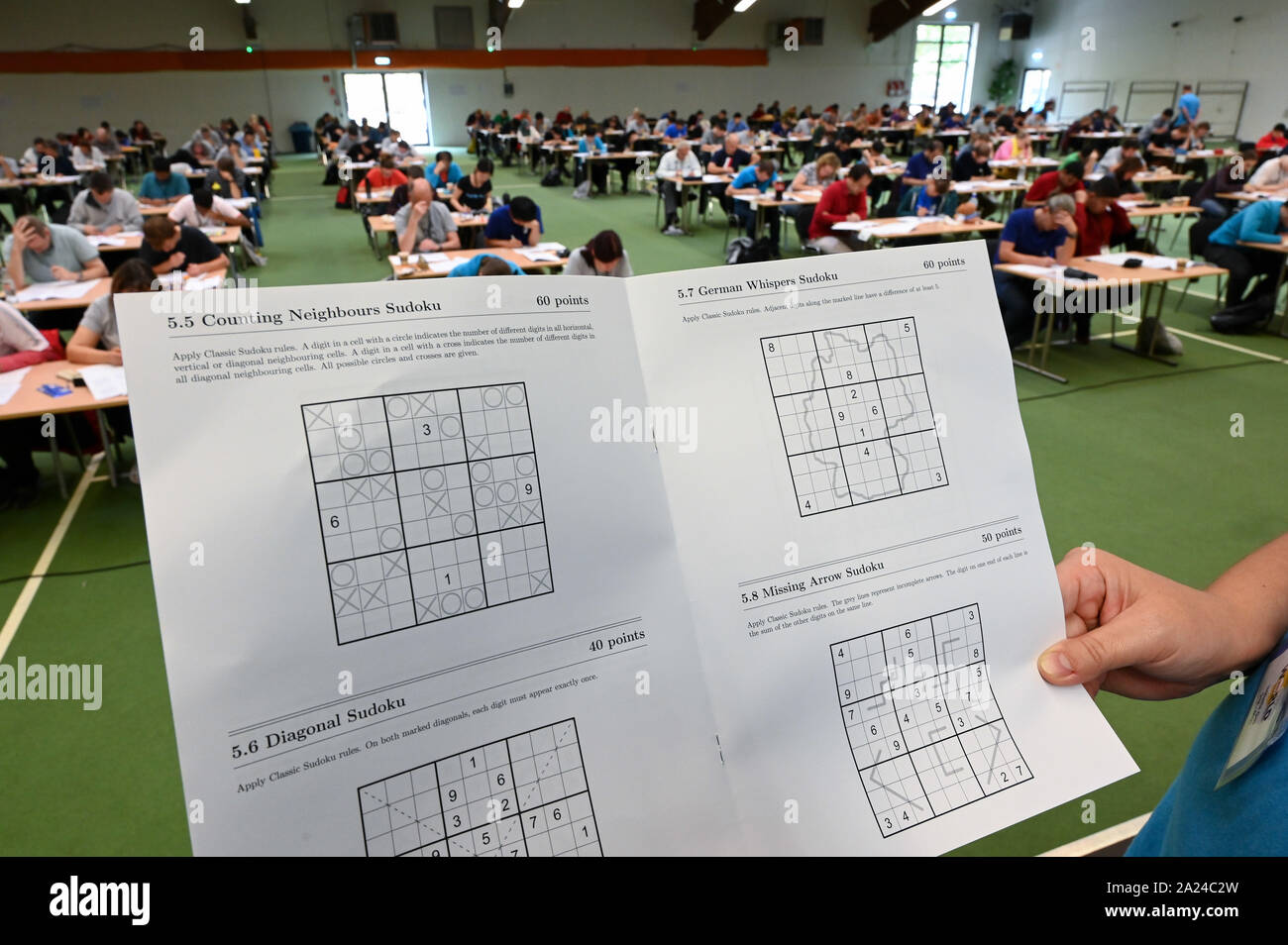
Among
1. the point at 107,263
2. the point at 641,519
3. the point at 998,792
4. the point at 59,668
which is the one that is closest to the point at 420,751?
the point at 641,519

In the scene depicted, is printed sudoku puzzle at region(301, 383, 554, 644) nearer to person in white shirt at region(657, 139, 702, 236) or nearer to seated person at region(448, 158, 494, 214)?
seated person at region(448, 158, 494, 214)

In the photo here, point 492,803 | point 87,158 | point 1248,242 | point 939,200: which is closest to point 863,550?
point 492,803

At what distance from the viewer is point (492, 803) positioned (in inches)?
21.6

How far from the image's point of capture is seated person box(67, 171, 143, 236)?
671cm

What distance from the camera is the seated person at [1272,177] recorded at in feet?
28.8

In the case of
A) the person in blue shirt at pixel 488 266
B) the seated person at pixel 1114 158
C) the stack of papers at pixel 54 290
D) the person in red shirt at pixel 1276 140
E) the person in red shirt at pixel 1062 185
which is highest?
the person in red shirt at pixel 1276 140

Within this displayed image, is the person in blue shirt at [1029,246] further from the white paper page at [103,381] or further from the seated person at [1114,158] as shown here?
the white paper page at [103,381]

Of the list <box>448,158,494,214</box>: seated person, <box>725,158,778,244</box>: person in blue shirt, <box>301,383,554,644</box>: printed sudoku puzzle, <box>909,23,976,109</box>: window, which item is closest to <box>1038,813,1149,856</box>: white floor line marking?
<box>301,383,554,644</box>: printed sudoku puzzle

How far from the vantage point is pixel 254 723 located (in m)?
0.50

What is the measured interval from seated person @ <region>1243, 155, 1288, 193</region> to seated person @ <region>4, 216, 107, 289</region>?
1177 cm

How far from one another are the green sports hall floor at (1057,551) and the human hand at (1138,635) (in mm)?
1614

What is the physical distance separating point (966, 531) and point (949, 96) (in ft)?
101

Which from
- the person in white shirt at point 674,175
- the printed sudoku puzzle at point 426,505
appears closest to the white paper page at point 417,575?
the printed sudoku puzzle at point 426,505
